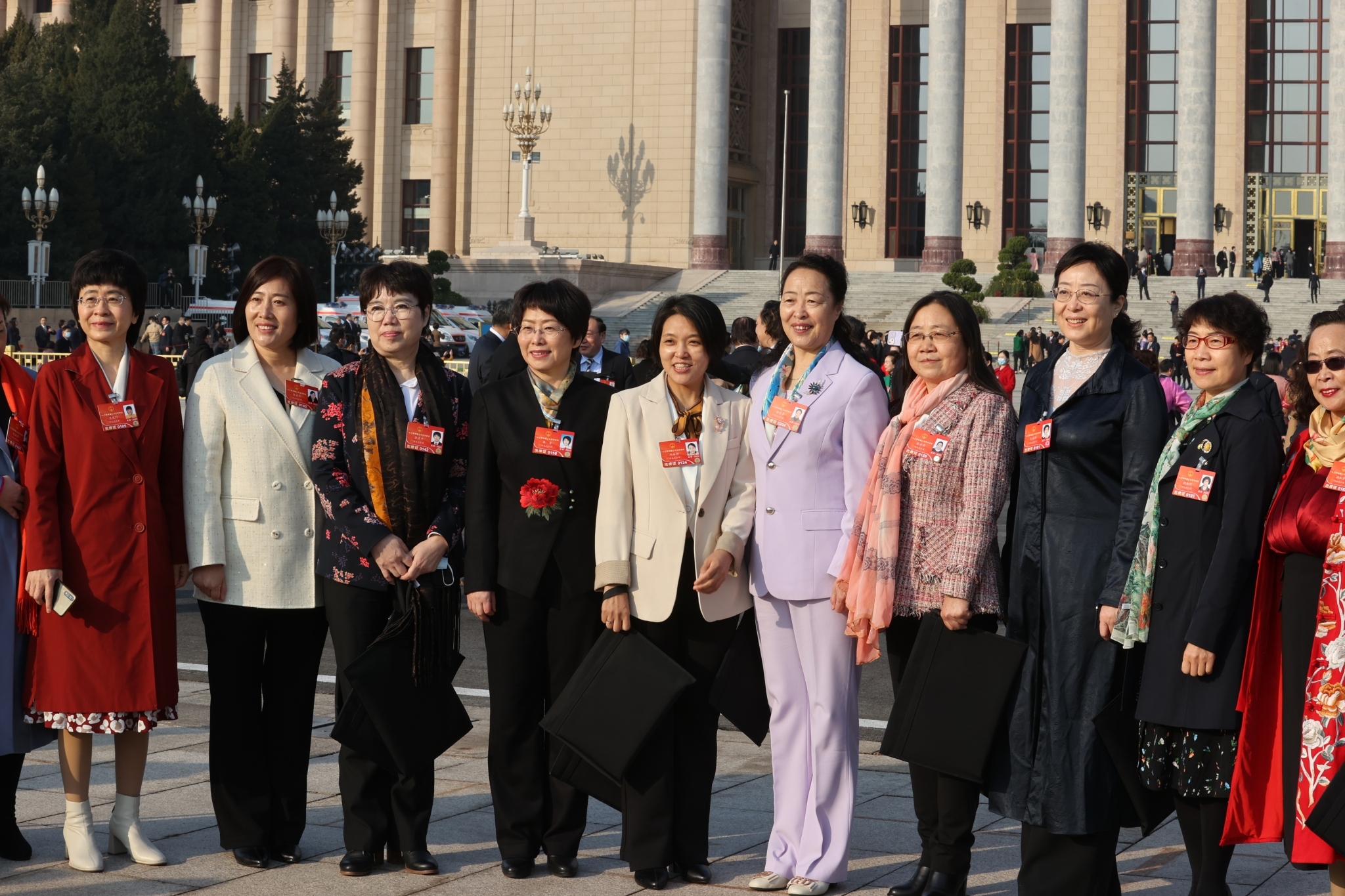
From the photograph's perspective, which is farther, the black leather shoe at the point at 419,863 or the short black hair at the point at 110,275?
the short black hair at the point at 110,275

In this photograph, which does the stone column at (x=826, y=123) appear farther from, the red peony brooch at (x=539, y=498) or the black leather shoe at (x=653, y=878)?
the black leather shoe at (x=653, y=878)

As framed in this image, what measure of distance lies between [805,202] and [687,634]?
51.2 m

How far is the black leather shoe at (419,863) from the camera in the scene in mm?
5172

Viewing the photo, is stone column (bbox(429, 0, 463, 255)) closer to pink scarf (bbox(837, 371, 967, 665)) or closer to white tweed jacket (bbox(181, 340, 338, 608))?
white tweed jacket (bbox(181, 340, 338, 608))

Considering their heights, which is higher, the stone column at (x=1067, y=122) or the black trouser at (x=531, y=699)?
the stone column at (x=1067, y=122)

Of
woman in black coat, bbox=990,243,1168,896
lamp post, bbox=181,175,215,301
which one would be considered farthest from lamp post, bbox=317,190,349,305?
woman in black coat, bbox=990,243,1168,896

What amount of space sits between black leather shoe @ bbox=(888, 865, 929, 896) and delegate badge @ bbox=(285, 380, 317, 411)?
8.17 ft

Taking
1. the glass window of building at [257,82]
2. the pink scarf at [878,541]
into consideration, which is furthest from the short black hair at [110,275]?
the glass window of building at [257,82]

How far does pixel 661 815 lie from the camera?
511cm

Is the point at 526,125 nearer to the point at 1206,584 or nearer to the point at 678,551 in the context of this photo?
the point at 678,551

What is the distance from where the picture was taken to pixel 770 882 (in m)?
5.03

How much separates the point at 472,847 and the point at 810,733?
1296 mm

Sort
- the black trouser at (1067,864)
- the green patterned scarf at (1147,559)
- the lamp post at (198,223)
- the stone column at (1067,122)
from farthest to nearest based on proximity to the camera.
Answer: the stone column at (1067,122) < the lamp post at (198,223) < the black trouser at (1067,864) < the green patterned scarf at (1147,559)

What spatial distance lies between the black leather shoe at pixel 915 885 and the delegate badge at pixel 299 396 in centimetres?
249
